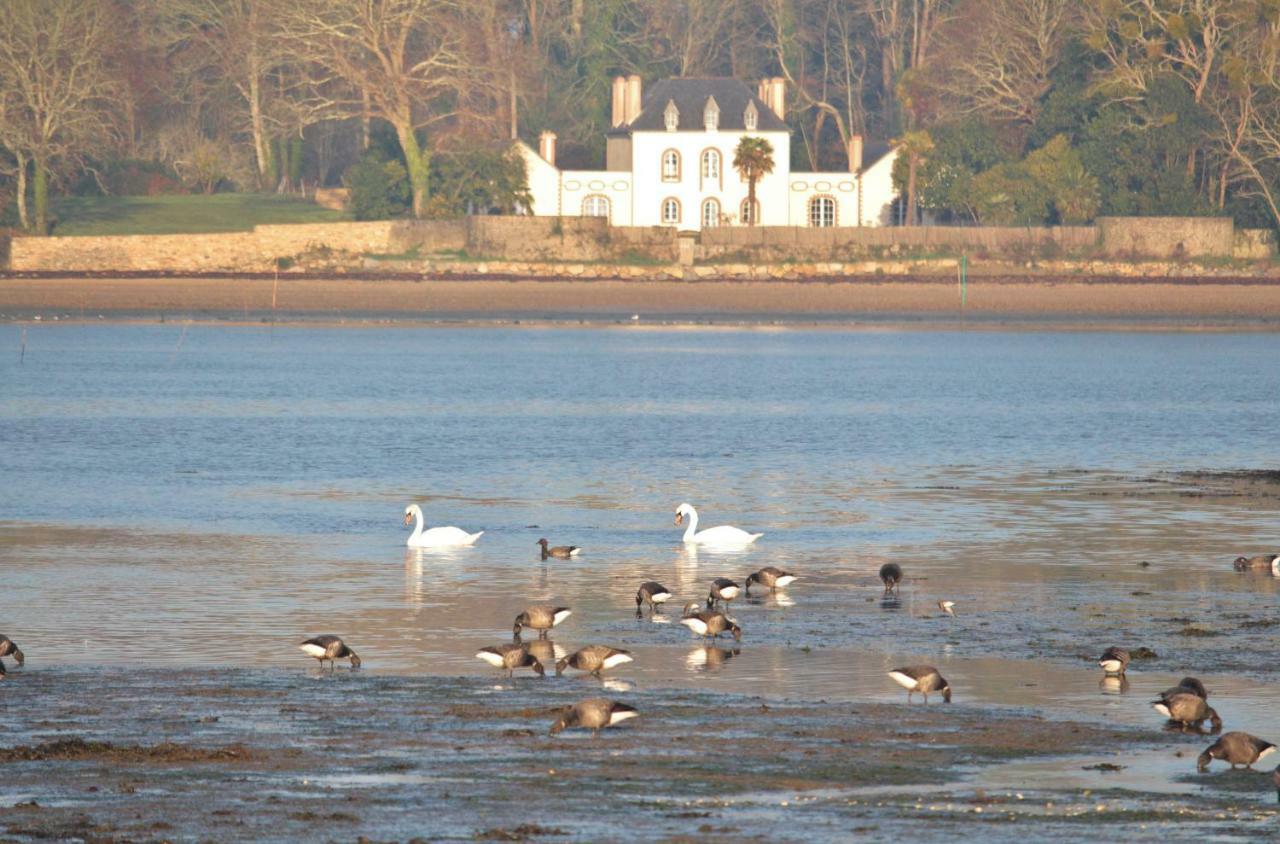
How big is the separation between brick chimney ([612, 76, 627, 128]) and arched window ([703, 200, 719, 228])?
6.77 m

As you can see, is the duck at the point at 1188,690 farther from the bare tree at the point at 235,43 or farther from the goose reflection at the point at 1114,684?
the bare tree at the point at 235,43

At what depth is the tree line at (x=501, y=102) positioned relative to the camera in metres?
99.8

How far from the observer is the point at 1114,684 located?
17.6m

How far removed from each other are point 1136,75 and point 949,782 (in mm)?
91838

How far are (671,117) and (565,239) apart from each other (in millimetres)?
9382

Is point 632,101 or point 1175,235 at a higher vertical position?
point 632,101

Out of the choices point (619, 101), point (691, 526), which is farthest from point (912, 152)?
point (691, 526)

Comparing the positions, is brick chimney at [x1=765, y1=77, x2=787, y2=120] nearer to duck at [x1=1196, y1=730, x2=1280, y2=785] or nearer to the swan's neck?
the swan's neck

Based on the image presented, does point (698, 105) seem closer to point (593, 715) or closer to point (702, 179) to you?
point (702, 179)

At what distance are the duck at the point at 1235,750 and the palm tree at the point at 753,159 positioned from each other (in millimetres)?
98253

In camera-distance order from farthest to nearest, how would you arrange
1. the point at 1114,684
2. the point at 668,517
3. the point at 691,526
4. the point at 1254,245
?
the point at 1254,245 < the point at 668,517 < the point at 691,526 < the point at 1114,684

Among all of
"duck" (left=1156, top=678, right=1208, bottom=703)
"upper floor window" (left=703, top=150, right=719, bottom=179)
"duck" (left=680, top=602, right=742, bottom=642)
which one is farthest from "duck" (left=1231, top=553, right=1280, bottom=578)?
"upper floor window" (left=703, top=150, right=719, bottom=179)

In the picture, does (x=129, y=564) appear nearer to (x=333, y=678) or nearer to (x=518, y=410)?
(x=333, y=678)

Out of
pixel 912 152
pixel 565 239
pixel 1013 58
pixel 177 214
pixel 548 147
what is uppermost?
pixel 1013 58
